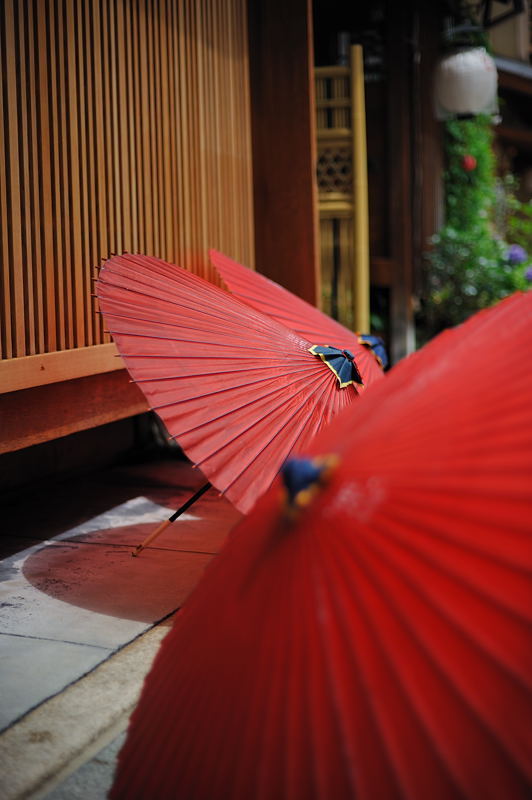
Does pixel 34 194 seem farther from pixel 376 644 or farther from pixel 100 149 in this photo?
pixel 376 644

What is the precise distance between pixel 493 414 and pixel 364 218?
4409 millimetres

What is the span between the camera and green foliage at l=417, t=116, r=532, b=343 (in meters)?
7.63

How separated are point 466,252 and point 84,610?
6.07 metres

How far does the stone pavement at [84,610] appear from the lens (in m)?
1.68

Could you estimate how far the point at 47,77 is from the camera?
9.43ft

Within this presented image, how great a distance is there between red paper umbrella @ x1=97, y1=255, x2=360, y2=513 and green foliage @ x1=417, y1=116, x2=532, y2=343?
17.9ft

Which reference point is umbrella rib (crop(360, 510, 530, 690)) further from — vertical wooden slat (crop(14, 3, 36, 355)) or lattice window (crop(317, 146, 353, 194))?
lattice window (crop(317, 146, 353, 194))

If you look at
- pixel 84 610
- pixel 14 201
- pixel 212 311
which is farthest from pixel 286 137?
pixel 84 610

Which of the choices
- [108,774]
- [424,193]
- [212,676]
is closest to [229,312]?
[108,774]

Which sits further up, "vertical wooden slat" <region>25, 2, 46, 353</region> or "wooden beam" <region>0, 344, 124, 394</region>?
"vertical wooden slat" <region>25, 2, 46, 353</region>

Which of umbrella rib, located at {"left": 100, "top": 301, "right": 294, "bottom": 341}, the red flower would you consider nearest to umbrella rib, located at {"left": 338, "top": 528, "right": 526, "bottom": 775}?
umbrella rib, located at {"left": 100, "top": 301, "right": 294, "bottom": 341}

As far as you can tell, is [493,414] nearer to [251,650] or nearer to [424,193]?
[251,650]

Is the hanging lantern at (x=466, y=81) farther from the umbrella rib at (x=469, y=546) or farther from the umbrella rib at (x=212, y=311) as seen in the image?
the umbrella rib at (x=469, y=546)

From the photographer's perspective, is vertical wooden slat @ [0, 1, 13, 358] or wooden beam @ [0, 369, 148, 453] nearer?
vertical wooden slat @ [0, 1, 13, 358]
